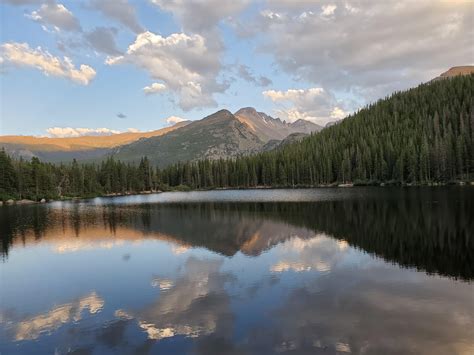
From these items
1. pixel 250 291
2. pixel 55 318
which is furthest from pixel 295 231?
pixel 55 318

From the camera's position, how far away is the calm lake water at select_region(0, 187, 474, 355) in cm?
1875

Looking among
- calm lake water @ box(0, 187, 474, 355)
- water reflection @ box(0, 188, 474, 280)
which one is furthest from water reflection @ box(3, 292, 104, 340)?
water reflection @ box(0, 188, 474, 280)

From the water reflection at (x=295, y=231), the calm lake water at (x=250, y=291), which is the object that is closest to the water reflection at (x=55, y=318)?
the calm lake water at (x=250, y=291)

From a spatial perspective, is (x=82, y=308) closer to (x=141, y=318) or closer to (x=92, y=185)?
(x=141, y=318)

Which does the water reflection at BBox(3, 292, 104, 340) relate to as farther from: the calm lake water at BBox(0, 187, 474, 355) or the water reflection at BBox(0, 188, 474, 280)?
the water reflection at BBox(0, 188, 474, 280)

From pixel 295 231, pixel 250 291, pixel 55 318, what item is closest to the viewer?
pixel 55 318

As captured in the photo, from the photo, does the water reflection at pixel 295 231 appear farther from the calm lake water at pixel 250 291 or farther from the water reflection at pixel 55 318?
the water reflection at pixel 55 318

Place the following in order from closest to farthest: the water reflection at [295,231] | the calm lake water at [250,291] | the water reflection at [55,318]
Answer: the calm lake water at [250,291] < the water reflection at [55,318] < the water reflection at [295,231]

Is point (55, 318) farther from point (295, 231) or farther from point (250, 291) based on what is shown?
point (295, 231)

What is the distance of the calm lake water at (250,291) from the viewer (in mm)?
18750

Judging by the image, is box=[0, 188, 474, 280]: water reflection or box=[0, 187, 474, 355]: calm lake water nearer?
box=[0, 187, 474, 355]: calm lake water

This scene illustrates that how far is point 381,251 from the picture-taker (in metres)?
36.8

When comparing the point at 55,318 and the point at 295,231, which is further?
the point at 295,231

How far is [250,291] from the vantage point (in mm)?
26797
